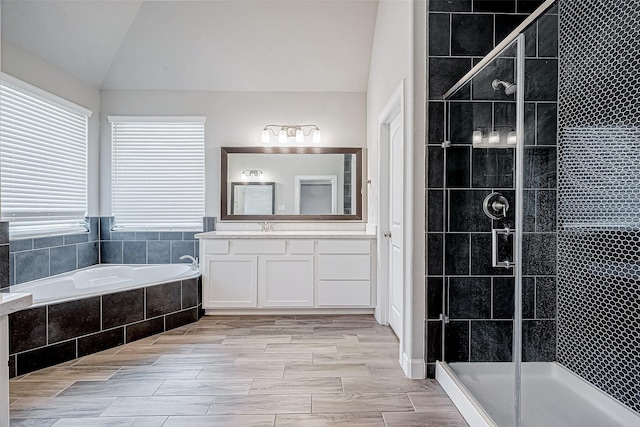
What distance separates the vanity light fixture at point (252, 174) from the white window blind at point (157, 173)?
49cm

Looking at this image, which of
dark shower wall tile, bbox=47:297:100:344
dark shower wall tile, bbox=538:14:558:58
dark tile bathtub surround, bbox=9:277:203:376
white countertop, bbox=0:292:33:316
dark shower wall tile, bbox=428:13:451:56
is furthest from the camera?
dark shower wall tile, bbox=47:297:100:344

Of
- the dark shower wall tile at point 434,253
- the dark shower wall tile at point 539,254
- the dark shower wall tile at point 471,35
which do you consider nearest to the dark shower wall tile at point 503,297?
the dark shower wall tile at point 539,254

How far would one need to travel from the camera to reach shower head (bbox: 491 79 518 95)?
6.44ft

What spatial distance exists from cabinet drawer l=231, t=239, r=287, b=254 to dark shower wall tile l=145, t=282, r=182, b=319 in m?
0.64

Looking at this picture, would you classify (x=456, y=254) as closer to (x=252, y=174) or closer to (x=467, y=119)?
(x=467, y=119)

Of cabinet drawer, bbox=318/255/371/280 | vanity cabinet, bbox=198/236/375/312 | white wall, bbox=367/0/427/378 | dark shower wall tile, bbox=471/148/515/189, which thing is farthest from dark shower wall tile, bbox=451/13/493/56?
cabinet drawer, bbox=318/255/371/280

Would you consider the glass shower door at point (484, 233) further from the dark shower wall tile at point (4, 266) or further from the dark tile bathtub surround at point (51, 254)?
the dark tile bathtub surround at point (51, 254)

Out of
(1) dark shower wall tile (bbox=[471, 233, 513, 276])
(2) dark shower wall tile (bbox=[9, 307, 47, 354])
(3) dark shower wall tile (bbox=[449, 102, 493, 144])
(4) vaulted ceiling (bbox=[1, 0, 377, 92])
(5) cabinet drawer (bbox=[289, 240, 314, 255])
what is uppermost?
(4) vaulted ceiling (bbox=[1, 0, 377, 92])

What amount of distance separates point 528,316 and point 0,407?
249 cm

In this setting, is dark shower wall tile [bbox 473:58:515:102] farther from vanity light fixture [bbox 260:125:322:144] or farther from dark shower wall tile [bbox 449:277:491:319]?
vanity light fixture [bbox 260:125:322:144]

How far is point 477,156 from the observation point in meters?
2.28

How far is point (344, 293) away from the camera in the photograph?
13.1 feet

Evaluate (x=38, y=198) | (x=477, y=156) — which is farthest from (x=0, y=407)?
(x=477, y=156)

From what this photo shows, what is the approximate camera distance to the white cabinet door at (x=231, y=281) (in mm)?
3977
